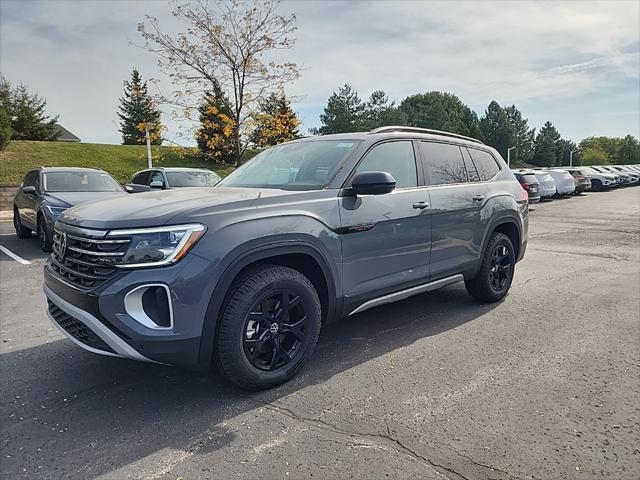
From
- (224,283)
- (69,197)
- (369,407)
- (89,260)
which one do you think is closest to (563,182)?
(69,197)

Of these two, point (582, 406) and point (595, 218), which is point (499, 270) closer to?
point (582, 406)

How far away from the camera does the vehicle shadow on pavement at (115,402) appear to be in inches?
98.7

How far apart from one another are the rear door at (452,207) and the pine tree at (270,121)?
10.1 m

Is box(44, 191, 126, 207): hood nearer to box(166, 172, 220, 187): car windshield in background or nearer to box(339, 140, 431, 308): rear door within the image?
box(166, 172, 220, 187): car windshield in background

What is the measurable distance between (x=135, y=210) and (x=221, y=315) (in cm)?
84

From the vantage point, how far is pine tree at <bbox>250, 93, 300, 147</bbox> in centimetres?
1427

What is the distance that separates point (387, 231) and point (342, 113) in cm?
5672

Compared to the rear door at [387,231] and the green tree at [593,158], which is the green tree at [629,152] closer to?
the green tree at [593,158]

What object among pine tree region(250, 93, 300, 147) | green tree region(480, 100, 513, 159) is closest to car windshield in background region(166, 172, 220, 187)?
pine tree region(250, 93, 300, 147)

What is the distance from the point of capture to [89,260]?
288 cm

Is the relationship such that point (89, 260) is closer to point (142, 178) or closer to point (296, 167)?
point (296, 167)

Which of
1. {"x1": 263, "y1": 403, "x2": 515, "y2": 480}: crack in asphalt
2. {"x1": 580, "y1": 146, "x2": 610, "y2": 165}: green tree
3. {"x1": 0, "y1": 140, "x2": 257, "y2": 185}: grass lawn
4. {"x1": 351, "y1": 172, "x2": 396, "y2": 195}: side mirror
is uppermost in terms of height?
{"x1": 580, "y1": 146, "x2": 610, "y2": 165}: green tree

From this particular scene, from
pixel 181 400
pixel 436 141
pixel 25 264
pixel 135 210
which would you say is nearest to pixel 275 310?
pixel 181 400

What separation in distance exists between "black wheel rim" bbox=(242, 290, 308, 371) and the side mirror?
92 centimetres
